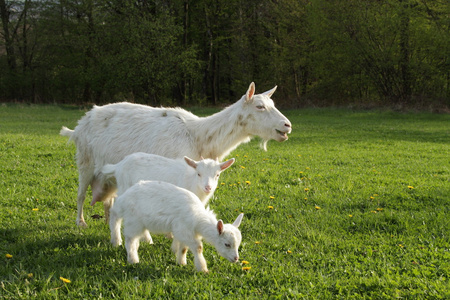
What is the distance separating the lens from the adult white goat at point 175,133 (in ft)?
18.4

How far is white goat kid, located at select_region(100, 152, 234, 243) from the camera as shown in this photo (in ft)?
15.2

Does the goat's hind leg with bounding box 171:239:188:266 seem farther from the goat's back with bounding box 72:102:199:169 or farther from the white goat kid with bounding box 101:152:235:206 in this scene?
the goat's back with bounding box 72:102:199:169

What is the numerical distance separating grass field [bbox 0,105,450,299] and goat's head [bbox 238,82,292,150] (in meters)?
1.16

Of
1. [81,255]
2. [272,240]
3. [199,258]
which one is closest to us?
[199,258]

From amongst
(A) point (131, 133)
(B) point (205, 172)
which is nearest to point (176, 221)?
(B) point (205, 172)

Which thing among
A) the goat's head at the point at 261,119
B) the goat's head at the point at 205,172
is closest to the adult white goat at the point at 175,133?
the goat's head at the point at 261,119

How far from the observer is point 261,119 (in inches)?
223

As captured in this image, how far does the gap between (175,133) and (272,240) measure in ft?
6.44

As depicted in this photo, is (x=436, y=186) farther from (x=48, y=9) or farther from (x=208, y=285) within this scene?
(x=48, y=9)

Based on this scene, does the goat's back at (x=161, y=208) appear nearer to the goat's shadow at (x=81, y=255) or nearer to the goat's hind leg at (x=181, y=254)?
the goat's hind leg at (x=181, y=254)

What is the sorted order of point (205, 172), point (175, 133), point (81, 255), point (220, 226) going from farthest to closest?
1. point (175, 133)
2. point (205, 172)
3. point (81, 255)
4. point (220, 226)

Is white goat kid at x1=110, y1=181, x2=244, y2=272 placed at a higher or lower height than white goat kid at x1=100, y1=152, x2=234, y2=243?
lower

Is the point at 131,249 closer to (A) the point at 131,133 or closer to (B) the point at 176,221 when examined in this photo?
(B) the point at 176,221

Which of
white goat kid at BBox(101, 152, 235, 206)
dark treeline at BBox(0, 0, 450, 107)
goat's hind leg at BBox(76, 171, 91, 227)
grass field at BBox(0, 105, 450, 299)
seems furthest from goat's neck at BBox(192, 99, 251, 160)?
dark treeline at BBox(0, 0, 450, 107)
